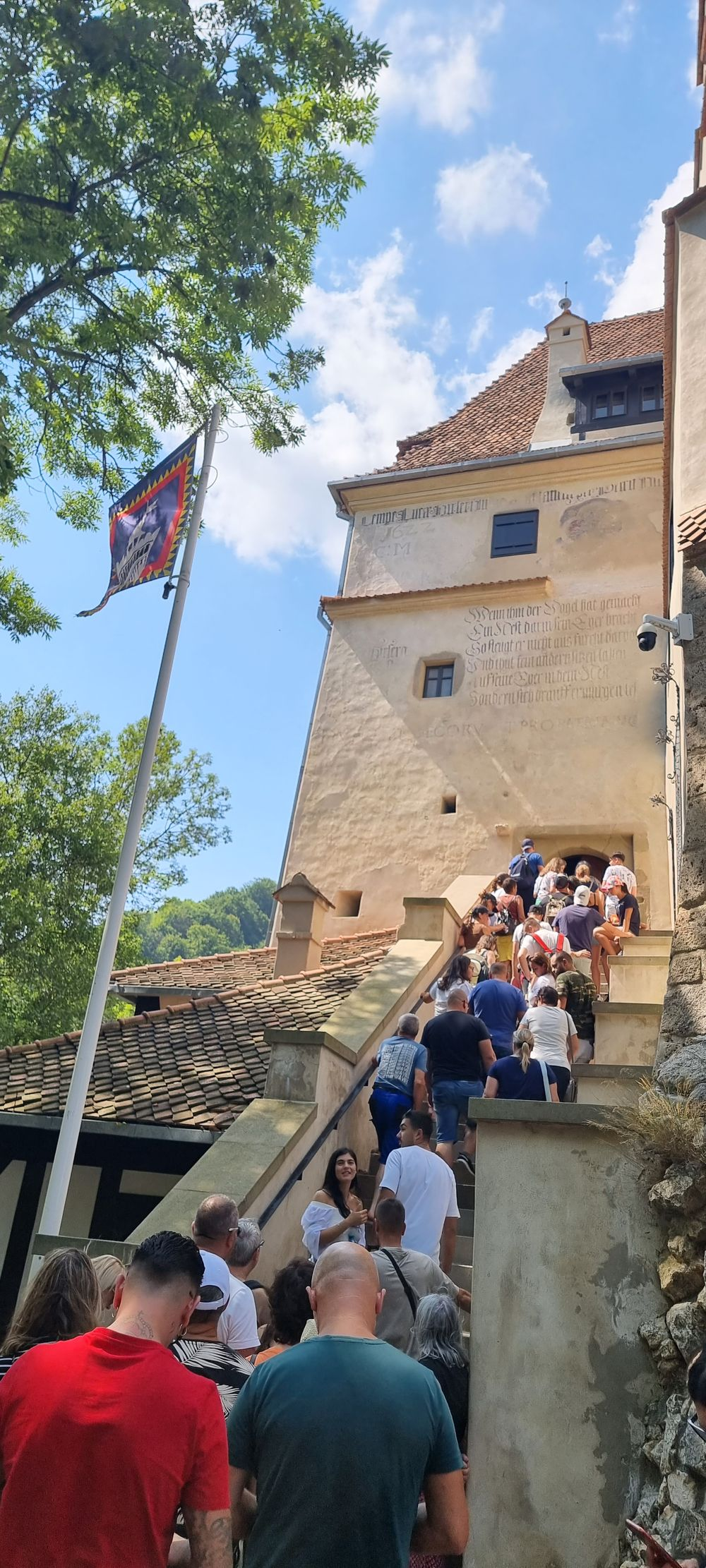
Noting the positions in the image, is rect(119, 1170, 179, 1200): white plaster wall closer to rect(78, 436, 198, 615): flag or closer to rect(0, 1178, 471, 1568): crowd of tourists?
rect(78, 436, 198, 615): flag

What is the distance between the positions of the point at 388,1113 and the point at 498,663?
13670 millimetres

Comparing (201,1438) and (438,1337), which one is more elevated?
(438,1337)

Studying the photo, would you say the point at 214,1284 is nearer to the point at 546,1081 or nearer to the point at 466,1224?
the point at 466,1224

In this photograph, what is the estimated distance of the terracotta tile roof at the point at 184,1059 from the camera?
9.38 meters

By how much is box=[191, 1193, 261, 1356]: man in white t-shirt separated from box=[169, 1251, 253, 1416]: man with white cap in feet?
0.74

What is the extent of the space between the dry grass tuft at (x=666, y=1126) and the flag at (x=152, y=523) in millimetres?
6650

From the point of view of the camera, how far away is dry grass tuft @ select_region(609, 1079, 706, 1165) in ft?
15.0

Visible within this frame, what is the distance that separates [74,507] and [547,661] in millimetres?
9688

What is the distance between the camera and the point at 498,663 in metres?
20.1

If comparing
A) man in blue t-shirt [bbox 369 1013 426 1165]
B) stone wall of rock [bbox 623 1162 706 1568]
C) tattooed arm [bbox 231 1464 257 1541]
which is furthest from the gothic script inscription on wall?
tattooed arm [bbox 231 1464 257 1541]

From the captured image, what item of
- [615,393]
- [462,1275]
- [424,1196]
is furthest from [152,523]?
[615,393]

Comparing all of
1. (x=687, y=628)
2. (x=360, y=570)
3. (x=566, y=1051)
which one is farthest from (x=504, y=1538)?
(x=360, y=570)

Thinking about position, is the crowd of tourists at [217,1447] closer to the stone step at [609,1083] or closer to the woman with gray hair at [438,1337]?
the woman with gray hair at [438,1337]

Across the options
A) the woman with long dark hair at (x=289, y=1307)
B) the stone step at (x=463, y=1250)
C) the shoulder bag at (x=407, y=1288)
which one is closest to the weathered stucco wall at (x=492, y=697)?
the stone step at (x=463, y=1250)
